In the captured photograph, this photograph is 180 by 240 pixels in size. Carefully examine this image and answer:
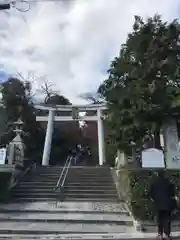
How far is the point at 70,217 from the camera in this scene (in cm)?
980

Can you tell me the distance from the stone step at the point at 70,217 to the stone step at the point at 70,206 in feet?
1.29

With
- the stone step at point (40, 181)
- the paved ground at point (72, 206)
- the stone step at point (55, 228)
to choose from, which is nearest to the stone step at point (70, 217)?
the stone step at point (55, 228)

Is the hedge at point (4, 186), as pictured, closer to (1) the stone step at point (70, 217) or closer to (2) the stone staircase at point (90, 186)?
(1) the stone step at point (70, 217)

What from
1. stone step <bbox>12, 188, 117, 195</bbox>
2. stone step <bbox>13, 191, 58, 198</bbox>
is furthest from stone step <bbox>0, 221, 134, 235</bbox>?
stone step <bbox>12, 188, 117, 195</bbox>

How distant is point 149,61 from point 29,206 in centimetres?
616

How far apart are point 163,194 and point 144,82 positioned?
4969 mm

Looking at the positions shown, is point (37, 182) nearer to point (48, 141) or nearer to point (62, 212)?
point (62, 212)

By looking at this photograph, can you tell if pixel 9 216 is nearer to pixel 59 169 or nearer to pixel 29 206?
pixel 29 206

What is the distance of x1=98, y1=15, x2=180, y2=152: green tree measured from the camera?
11.1 metres

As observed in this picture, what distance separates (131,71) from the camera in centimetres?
1180

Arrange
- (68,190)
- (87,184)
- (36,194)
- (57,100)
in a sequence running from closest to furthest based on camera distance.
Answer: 1. (36,194)
2. (68,190)
3. (87,184)
4. (57,100)

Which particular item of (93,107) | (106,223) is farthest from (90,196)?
(93,107)

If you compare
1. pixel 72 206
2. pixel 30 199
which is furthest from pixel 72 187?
pixel 72 206

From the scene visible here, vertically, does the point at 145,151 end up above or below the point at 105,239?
above
